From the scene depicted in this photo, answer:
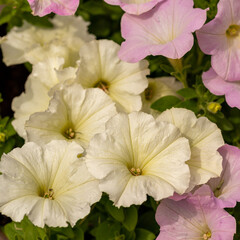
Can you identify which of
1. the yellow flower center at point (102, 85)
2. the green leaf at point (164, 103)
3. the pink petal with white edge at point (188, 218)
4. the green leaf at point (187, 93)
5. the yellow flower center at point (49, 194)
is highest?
the green leaf at point (187, 93)

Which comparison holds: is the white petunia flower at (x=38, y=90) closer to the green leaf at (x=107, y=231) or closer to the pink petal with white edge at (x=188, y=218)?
the green leaf at (x=107, y=231)

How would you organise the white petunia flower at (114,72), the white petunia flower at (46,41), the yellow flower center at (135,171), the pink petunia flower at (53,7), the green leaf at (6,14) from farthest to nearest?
the green leaf at (6,14), the white petunia flower at (46,41), the white petunia flower at (114,72), the pink petunia flower at (53,7), the yellow flower center at (135,171)

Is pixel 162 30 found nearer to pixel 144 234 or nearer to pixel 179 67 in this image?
pixel 179 67

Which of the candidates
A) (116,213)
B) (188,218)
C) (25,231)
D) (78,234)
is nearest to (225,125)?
(188,218)

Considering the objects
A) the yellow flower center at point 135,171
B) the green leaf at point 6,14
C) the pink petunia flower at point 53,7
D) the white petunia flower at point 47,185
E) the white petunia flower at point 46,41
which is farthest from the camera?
the green leaf at point 6,14

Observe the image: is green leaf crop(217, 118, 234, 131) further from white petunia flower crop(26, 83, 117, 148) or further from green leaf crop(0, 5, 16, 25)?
green leaf crop(0, 5, 16, 25)

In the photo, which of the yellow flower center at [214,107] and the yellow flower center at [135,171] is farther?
the yellow flower center at [214,107]

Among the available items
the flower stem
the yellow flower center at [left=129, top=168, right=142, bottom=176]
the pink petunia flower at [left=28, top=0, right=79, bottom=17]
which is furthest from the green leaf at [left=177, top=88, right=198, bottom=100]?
the pink petunia flower at [left=28, top=0, right=79, bottom=17]

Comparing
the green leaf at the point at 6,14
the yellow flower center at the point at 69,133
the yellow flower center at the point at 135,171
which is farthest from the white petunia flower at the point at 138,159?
the green leaf at the point at 6,14

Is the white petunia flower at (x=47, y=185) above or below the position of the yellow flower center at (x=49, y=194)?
above
